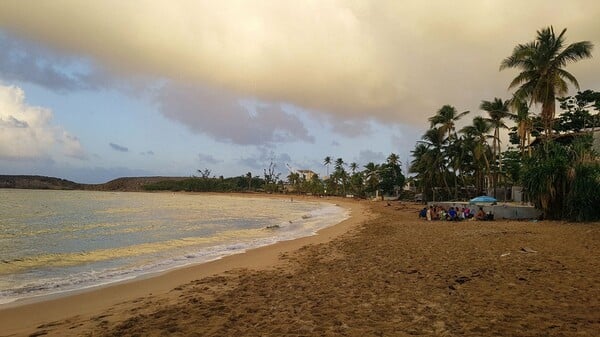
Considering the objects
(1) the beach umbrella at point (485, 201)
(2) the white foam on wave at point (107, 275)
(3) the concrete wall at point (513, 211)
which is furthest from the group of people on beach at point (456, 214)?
(2) the white foam on wave at point (107, 275)

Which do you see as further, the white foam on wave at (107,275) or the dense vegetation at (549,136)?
the dense vegetation at (549,136)

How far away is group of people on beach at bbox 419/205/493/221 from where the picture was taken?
80.3ft

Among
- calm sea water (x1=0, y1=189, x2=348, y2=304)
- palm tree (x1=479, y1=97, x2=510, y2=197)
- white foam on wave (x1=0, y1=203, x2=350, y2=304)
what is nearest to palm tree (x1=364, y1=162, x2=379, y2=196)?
palm tree (x1=479, y1=97, x2=510, y2=197)

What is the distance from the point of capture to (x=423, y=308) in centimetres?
585

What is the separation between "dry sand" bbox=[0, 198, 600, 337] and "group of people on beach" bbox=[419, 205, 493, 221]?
43.0ft

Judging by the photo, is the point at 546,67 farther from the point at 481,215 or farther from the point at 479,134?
the point at 479,134

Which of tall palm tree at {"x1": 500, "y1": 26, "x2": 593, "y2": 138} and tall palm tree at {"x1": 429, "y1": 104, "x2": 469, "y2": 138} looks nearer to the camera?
tall palm tree at {"x1": 500, "y1": 26, "x2": 593, "y2": 138}

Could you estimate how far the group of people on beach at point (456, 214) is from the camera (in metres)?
24.5

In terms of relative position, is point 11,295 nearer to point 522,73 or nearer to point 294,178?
point 522,73

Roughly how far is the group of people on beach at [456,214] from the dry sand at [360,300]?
516 inches

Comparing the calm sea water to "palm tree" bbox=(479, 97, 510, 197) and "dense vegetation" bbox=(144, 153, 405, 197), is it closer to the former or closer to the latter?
"palm tree" bbox=(479, 97, 510, 197)

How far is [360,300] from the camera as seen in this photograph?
6570mm

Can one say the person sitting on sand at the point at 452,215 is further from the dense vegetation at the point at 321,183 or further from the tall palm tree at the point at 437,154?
the dense vegetation at the point at 321,183

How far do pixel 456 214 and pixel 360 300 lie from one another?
21055 millimetres
